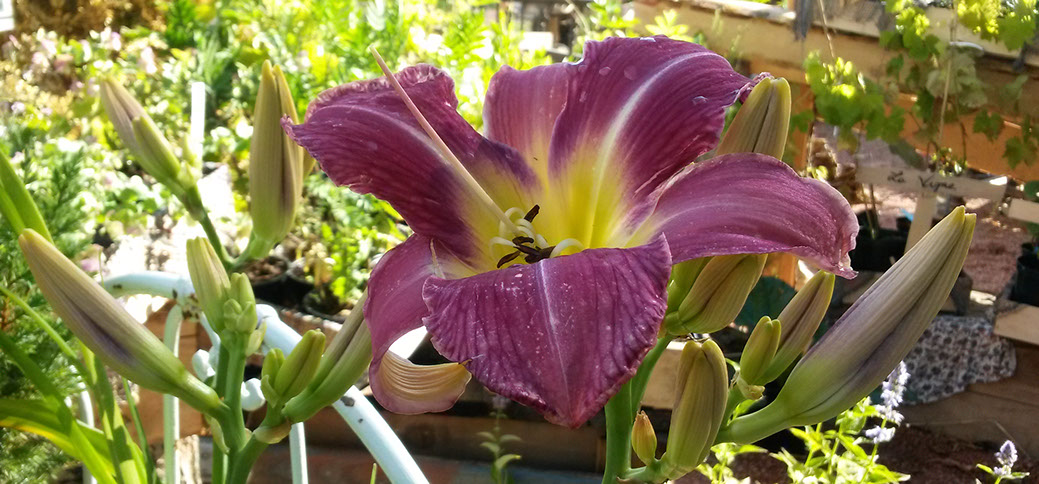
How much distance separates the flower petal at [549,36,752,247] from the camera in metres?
0.43

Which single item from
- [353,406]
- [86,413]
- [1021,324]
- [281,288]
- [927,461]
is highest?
[353,406]

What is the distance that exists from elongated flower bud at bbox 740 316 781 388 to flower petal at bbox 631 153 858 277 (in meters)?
0.07

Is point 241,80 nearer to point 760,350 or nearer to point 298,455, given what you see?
point 298,455

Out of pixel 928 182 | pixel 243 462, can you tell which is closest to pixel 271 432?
pixel 243 462

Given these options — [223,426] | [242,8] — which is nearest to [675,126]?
[223,426]

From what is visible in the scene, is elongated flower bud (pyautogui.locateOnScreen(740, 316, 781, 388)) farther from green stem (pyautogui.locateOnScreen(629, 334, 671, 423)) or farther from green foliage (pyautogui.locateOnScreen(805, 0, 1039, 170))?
green foliage (pyautogui.locateOnScreen(805, 0, 1039, 170))

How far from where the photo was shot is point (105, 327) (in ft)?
1.50

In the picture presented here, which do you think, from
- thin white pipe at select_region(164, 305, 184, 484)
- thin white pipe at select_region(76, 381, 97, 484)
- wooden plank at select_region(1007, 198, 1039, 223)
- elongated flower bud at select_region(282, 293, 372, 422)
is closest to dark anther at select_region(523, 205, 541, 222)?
elongated flower bud at select_region(282, 293, 372, 422)

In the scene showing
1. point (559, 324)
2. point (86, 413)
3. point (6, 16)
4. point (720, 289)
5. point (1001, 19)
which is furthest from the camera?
point (1001, 19)

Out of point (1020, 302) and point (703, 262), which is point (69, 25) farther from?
point (703, 262)

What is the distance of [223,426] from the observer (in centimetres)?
49

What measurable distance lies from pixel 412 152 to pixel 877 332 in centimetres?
23

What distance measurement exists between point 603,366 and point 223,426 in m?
0.26

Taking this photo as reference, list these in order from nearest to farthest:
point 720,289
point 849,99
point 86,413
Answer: point 720,289 → point 86,413 → point 849,99
